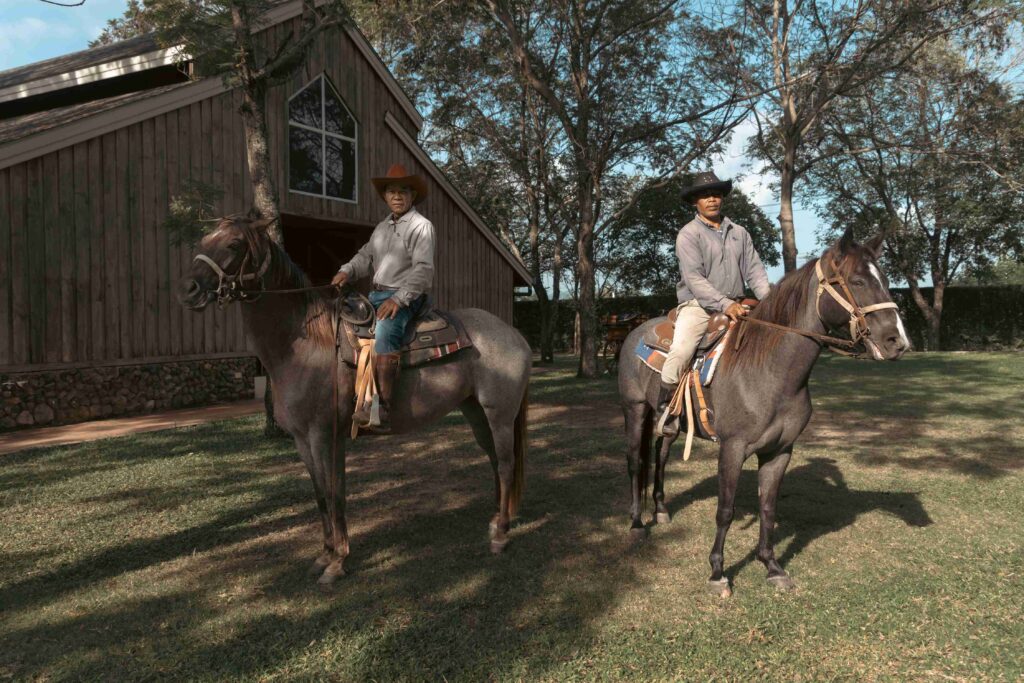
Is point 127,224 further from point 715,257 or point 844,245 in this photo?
point 844,245

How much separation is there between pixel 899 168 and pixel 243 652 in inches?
1231

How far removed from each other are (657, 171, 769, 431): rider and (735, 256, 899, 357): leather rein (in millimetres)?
510

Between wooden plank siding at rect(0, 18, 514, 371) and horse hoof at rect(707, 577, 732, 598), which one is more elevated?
wooden plank siding at rect(0, 18, 514, 371)

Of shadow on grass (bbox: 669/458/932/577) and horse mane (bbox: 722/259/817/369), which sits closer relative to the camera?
horse mane (bbox: 722/259/817/369)

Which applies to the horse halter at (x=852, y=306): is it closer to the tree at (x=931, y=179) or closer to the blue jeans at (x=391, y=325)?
the blue jeans at (x=391, y=325)

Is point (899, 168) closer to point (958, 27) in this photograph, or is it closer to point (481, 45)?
point (958, 27)

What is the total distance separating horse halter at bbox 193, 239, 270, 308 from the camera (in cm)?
384

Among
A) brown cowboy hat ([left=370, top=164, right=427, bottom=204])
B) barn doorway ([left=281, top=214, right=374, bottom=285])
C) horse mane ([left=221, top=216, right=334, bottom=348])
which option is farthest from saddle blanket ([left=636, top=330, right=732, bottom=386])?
barn doorway ([left=281, top=214, right=374, bottom=285])

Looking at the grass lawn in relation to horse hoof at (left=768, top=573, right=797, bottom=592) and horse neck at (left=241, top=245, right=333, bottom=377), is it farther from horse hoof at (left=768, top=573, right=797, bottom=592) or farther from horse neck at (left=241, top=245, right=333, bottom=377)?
horse neck at (left=241, top=245, right=333, bottom=377)

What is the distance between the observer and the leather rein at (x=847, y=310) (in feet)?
12.3

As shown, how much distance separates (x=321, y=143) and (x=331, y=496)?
11.7 m

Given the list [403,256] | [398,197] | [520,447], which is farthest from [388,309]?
[520,447]

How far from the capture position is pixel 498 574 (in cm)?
438

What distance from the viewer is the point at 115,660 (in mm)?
3326
